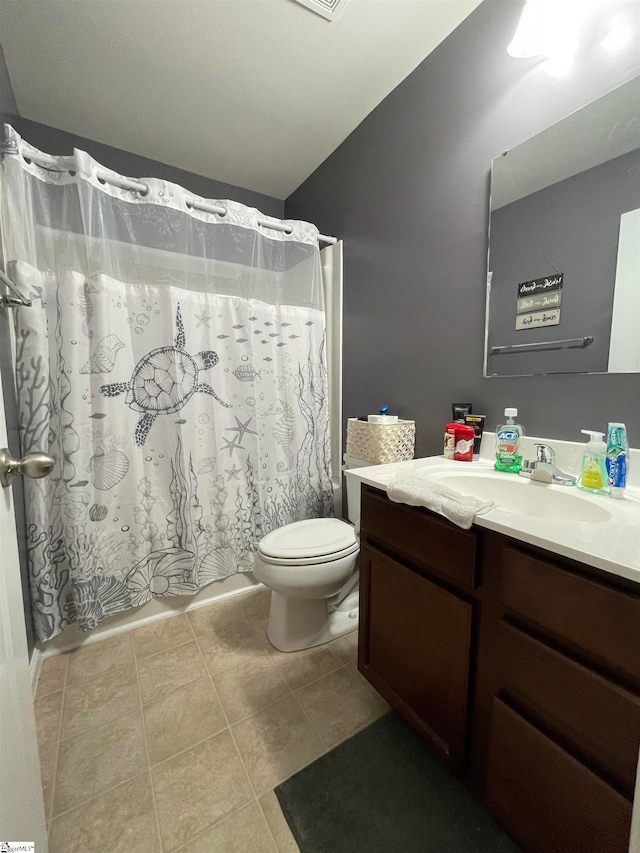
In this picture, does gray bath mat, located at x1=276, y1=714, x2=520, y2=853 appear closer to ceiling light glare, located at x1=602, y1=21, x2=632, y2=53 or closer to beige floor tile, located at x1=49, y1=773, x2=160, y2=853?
beige floor tile, located at x1=49, y1=773, x2=160, y2=853

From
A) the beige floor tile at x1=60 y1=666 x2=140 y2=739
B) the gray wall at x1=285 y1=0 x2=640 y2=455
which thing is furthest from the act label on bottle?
the beige floor tile at x1=60 y1=666 x2=140 y2=739

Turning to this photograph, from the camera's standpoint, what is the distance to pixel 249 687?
1.22m

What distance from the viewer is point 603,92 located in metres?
0.92

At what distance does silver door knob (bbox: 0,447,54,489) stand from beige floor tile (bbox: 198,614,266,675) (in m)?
1.14

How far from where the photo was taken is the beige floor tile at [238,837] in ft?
2.59

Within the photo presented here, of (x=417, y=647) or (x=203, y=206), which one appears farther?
(x=203, y=206)

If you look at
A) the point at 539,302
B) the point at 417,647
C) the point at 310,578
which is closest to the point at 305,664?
the point at 310,578

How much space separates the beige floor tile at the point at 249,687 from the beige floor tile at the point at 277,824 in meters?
0.26

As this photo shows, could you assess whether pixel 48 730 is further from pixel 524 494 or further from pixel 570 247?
pixel 570 247

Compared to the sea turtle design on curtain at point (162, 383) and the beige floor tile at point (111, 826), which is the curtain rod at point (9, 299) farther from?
the beige floor tile at point (111, 826)

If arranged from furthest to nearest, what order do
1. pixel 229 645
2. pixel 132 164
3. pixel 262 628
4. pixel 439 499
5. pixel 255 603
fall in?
pixel 132 164 < pixel 255 603 < pixel 262 628 < pixel 229 645 < pixel 439 499

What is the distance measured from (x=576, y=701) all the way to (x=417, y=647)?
0.39 meters

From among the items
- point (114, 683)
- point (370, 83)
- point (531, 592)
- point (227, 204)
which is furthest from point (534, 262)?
point (114, 683)

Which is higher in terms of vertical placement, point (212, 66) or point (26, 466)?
point (212, 66)
